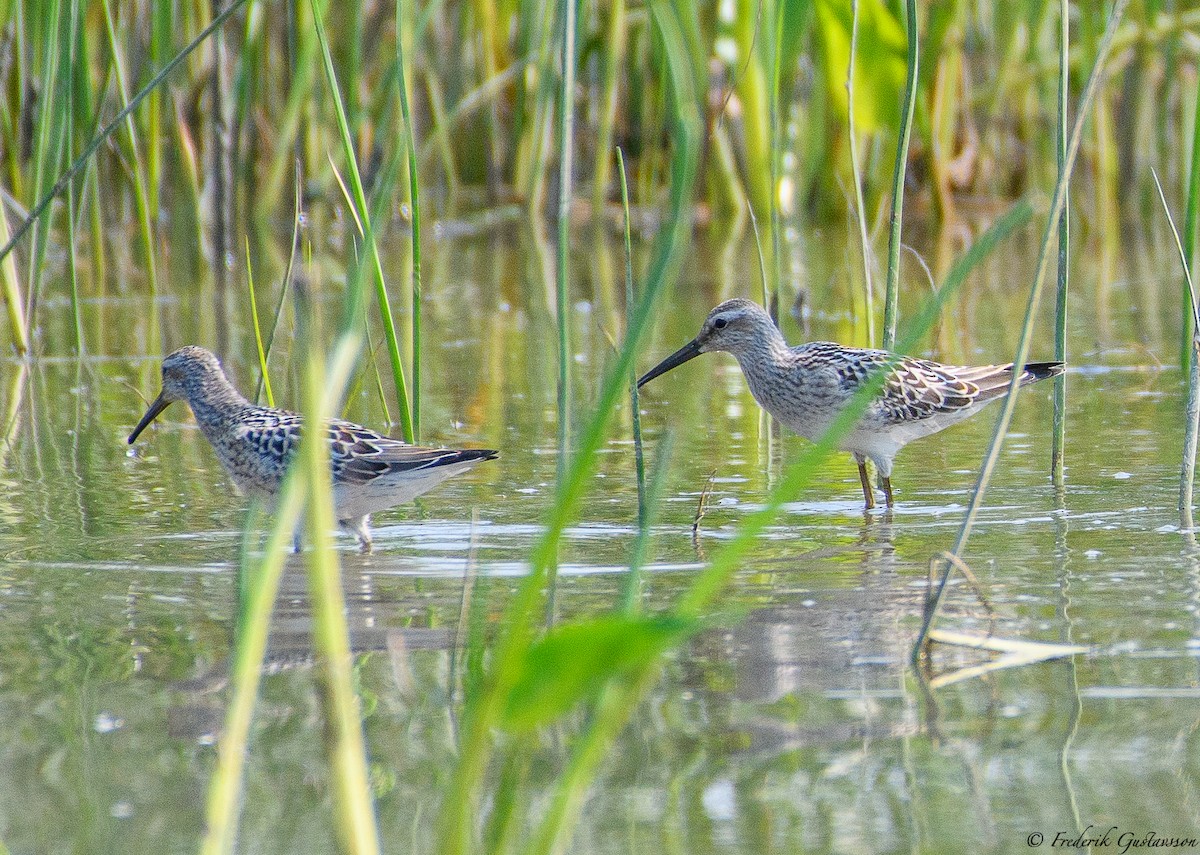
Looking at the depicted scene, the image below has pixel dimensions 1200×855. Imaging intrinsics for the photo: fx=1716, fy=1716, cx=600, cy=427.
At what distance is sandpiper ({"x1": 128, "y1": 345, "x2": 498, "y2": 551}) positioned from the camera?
17.6ft

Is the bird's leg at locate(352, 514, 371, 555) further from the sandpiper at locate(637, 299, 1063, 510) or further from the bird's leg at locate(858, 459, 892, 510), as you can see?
the bird's leg at locate(858, 459, 892, 510)

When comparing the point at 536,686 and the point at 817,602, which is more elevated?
the point at 536,686

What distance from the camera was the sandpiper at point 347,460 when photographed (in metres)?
5.38

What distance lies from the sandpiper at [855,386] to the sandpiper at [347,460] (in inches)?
46.7

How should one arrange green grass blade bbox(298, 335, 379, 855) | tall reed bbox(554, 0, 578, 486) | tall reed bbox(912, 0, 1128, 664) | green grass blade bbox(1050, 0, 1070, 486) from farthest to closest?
green grass blade bbox(1050, 0, 1070, 486), tall reed bbox(554, 0, 578, 486), tall reed bbox(912, 0, 1128, 664), green grass blade bbox(298, 335, 379, 855)

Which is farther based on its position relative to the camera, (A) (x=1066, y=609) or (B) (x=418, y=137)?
(B) (x=418, y=137)

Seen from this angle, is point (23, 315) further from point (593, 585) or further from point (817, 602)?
point (817, 602)

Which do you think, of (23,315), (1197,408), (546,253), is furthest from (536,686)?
(546,253)

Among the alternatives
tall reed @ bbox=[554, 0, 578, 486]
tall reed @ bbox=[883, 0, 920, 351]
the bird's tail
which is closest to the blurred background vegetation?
the bird's tail

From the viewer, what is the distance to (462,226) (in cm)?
1429

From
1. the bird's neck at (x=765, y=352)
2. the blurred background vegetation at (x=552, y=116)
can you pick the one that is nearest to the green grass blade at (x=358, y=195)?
the bird's neck at (x=765, y=352)

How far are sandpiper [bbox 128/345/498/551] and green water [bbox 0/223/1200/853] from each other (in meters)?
0.16

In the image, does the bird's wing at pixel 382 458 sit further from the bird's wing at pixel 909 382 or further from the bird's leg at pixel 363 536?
the bird's wing at pixel 909 382

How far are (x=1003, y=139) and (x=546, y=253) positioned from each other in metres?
4.27
